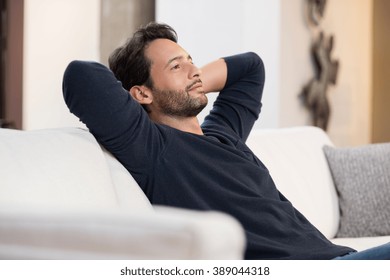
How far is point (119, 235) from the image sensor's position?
2.94 ft

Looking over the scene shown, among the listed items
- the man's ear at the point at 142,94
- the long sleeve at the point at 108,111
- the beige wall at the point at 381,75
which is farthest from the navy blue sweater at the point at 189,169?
the beige wall at the point at 381,75

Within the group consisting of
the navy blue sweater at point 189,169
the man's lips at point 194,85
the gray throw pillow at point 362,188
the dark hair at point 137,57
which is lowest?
the gray throw pillow at point 362,188

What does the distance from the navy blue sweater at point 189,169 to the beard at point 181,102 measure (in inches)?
3.9

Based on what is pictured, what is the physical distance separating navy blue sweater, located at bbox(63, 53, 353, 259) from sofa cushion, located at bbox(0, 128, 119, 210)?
0.27 feet

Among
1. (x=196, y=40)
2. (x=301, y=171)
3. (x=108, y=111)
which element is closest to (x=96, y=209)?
(x=108, y=111)

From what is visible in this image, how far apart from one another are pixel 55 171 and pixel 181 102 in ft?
1.91

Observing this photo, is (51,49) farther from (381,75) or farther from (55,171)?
(381,75)

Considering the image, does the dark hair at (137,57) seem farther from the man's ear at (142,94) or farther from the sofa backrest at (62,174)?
the sofa backrest at (62,174)

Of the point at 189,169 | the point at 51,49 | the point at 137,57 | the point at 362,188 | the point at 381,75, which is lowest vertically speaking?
the point at 362,188

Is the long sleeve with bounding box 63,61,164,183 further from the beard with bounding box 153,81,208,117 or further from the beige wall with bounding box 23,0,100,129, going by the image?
the beige wall with bounding box 23,0,100,129

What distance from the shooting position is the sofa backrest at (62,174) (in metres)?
1.38

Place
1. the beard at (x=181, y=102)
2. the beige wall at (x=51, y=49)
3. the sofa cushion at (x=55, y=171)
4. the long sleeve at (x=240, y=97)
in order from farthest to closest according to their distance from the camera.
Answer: the beige wall at (x=51, y=49) → the long sleeve at (x=240, y=97) → the beard at (x=181, y=102) → the sofa cushion at (x=55, y=171)
